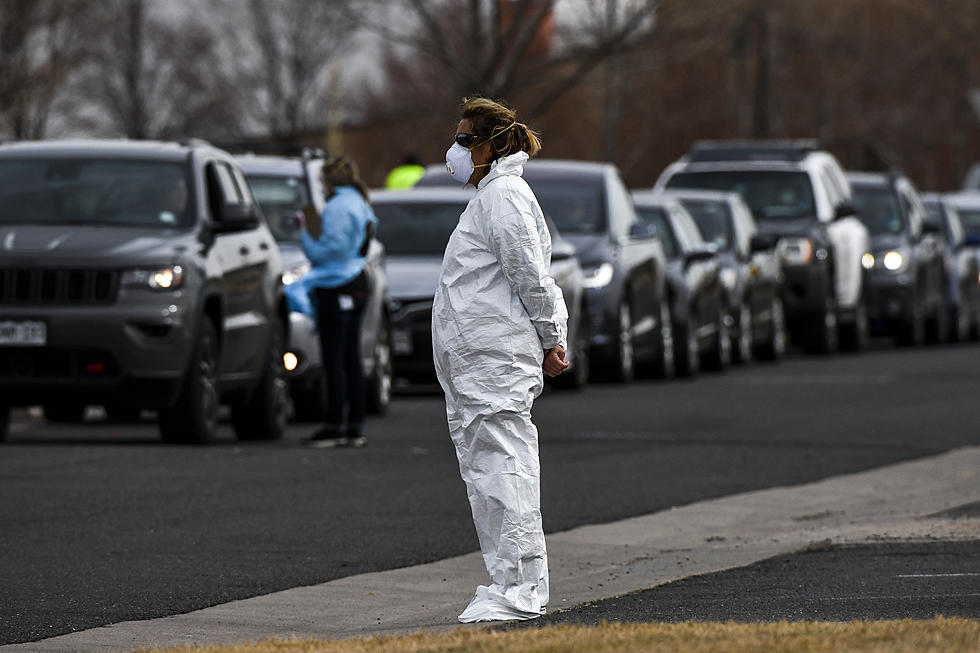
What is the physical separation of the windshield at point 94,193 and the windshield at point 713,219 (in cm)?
1189

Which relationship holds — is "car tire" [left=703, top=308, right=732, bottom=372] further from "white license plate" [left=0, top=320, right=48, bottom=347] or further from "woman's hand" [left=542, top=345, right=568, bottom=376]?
"woman's hand" [left=542, top=345, right=568, bottom=376]

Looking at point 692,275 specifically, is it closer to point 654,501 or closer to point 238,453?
point 238,453

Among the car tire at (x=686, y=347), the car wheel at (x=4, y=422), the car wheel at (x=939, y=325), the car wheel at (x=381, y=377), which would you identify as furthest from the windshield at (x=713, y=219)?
the car wheel at (x=4, y=422)

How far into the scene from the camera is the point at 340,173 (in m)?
14.8

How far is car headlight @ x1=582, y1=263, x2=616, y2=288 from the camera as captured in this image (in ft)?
70.9

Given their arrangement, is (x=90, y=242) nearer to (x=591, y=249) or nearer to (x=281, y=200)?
(x=281, y=200)

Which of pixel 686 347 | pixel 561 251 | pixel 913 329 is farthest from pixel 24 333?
pixel 913 329

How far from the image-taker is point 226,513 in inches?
442

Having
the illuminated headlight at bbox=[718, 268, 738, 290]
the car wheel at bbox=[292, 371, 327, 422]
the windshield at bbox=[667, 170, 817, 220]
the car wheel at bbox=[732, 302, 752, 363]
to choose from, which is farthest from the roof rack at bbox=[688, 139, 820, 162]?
the car wheel at bbox=[292, 371, 327, 422]

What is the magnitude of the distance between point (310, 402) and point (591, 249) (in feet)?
15.7

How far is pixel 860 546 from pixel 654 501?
6.87ft

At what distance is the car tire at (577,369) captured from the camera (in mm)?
20750

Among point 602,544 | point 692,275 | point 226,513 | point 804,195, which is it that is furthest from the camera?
point 804,195

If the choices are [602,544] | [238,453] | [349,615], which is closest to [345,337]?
[238,453]
